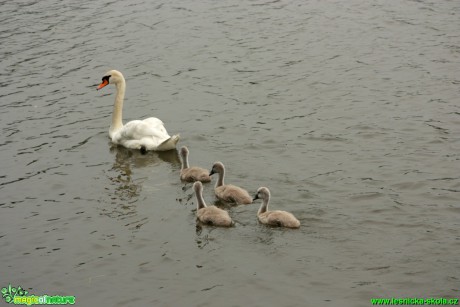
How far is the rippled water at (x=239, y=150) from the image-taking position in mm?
10811

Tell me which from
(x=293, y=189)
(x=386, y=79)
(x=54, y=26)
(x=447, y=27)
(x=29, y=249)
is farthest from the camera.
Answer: (x=54, y=26)

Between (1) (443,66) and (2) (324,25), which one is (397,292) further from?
(2) (324,25)

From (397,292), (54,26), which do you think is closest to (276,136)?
(397,292)

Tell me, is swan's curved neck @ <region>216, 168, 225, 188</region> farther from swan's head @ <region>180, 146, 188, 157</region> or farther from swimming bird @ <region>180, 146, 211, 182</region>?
swan's head @ <region>180, 146, 188, 157</region>

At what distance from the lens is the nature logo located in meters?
10.7

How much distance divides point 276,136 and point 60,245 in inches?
219

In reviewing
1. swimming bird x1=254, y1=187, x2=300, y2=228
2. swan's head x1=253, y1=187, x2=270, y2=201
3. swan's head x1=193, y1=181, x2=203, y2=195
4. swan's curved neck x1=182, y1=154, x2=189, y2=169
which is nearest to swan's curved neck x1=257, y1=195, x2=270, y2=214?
swan's head x1=253, y1=187, x2=270, y2=201

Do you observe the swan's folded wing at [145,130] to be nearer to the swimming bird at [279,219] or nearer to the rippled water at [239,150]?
the rippled water at [239,150]

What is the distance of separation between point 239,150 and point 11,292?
587cm

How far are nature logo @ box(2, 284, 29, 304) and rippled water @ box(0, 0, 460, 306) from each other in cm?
18

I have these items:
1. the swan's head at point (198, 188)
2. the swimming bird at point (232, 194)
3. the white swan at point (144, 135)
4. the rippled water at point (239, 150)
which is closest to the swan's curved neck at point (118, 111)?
the white swan at point (144, 135)

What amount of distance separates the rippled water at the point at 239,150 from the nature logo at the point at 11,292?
0.58ft

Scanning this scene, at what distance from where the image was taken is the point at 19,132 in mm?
16891

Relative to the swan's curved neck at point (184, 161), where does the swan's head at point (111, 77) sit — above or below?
above
